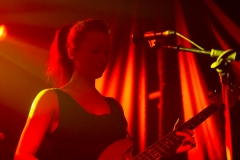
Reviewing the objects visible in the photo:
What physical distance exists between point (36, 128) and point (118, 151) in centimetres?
37

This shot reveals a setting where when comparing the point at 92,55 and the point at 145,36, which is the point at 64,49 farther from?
the point at 145,36

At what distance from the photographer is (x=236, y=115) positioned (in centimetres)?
264

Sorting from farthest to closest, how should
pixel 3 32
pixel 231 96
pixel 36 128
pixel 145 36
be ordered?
pixel 3 32, pixel 231 96, pixel 145 36, pixel 36 128

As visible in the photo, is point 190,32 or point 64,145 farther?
point 190,32

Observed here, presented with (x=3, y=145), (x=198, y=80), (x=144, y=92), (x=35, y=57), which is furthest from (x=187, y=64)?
(x=3, y=145)

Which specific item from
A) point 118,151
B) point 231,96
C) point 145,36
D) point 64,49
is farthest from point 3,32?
point 231,96

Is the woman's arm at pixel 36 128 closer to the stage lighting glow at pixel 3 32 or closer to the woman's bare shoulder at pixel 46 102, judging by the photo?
the woman's bare shoulder at pixel 46 102

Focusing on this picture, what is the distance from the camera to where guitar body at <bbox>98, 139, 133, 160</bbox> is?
4.71ft

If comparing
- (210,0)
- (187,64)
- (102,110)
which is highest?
(210,0)

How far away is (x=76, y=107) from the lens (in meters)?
1.49

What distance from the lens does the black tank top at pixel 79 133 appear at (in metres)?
1.42

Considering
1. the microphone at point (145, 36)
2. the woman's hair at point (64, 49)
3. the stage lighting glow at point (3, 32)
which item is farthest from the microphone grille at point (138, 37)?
the stage lighting glow at point (3, 32)

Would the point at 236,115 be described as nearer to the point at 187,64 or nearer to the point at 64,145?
the point at 187,64

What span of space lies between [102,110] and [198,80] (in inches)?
54.3
